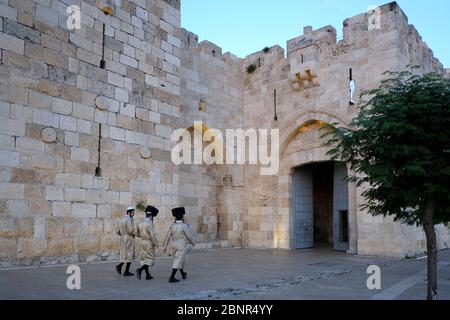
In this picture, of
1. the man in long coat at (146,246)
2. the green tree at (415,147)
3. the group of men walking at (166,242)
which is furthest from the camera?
the man in long coat at (146,246)

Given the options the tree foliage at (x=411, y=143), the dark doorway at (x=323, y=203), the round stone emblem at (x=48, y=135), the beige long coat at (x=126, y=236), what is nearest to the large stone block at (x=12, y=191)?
Result: the round stone emblem at (x=48, y=135)

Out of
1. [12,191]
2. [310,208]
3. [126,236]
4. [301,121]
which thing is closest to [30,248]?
[12,191]

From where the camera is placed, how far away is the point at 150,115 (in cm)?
1070

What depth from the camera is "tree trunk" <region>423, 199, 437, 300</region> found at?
16.9ft

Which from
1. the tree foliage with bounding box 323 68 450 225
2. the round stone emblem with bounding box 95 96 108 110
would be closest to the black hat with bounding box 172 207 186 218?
the tree foliage with bounding box 323 68 450 225

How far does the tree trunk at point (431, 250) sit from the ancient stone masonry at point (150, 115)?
578 cm

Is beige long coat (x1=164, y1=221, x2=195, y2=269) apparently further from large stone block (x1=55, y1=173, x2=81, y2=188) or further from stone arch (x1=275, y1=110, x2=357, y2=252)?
stone arch (x1=275, y1=110, x2=357, y2=252)

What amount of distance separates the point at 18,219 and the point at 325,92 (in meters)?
9.18

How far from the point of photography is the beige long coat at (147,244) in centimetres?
699

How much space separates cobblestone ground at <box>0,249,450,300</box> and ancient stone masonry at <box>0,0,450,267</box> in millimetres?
1346

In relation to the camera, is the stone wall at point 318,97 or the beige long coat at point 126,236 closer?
the beige long coat at point 126,236

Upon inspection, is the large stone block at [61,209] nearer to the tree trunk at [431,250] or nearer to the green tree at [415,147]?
the green tree at [415,147]

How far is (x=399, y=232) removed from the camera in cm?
1089
